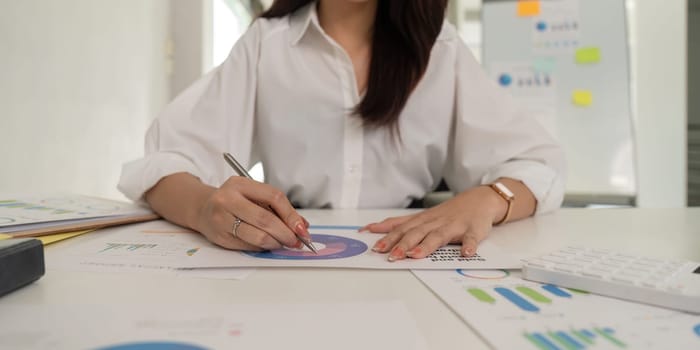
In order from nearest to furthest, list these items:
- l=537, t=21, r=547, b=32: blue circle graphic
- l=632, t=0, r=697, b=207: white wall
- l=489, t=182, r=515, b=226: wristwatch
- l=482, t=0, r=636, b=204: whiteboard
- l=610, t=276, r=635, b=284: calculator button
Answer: l=610, t=276, r=635, b=284: calculator button → l=489, t=182, r=515, b=226: wristwatch → l=482, t=0, r=636, b=204: whiteboard → l=537, t=21, r=547, b=32: blue circle graphic → l=632, t=0, r=697, b=207: white wall

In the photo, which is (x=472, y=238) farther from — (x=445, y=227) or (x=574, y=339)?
(x=574, y=339)

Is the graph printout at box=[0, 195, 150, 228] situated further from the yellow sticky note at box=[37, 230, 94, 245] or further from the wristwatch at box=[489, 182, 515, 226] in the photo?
the wristwatch at box=[489, 182, 515, 226]

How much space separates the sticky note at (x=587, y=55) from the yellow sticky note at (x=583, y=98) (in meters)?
0.15

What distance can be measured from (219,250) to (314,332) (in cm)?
26

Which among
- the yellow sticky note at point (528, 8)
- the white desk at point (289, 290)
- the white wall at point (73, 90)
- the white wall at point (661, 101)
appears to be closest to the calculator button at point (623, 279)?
the white desk at point (289, 290)

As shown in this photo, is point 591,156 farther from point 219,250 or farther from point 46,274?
point 46,274

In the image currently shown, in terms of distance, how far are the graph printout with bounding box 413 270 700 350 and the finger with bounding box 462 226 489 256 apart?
9cm

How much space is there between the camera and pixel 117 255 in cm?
47

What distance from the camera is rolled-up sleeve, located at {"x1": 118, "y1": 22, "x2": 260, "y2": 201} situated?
75 cm

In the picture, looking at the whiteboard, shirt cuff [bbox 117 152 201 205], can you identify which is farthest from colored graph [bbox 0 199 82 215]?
the whiteboard

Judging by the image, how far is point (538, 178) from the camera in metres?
0.83

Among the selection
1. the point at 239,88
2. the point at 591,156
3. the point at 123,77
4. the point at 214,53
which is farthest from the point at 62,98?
the point at 591,156

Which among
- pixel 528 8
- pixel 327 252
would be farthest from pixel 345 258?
pixel 528 8

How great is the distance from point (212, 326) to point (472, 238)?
0.34 meters
